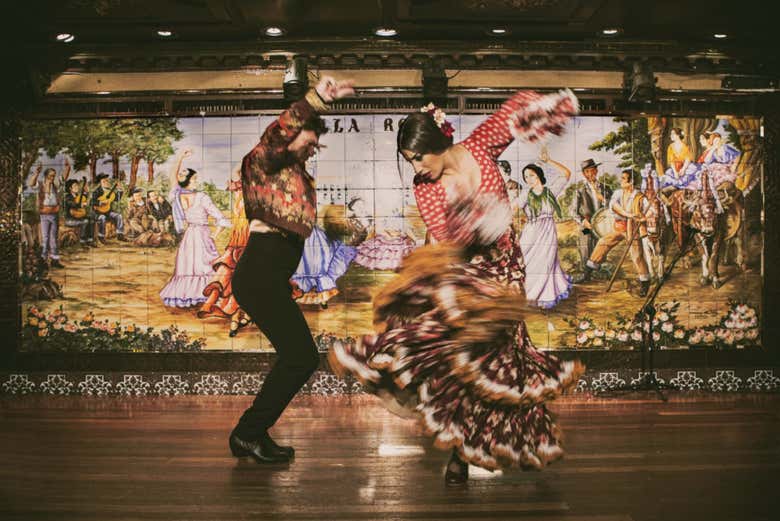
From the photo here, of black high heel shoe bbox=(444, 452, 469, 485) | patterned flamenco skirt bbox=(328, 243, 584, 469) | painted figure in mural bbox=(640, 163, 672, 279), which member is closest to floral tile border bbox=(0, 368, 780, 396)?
painted figure in mural bbox=(640, 163, 672, 279)

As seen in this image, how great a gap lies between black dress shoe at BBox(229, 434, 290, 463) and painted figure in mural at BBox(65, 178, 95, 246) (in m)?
3.56

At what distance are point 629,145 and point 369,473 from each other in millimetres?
4217

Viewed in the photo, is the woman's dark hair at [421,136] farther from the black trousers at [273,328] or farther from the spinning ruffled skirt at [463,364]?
the black trousers at [273,328]

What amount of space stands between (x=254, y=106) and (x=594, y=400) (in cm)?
390

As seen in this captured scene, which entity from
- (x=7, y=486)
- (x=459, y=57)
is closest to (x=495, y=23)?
(x=459, y=57)

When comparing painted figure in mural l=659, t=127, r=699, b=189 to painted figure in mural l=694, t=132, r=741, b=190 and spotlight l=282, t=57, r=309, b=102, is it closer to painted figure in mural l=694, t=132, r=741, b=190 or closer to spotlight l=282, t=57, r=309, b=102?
painted figure in mural l=694, t=132, r=741, b=190

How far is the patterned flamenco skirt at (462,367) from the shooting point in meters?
2.38

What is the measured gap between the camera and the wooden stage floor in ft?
7.34

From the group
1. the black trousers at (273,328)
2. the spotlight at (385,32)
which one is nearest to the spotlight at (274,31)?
the spotlight at (385,32)

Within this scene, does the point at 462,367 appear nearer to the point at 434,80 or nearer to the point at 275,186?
the point at 275,186

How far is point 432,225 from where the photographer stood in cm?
263

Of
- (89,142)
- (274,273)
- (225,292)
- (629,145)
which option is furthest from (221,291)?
(629,145)

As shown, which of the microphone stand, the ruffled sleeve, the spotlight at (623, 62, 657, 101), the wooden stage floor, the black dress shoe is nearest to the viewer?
the wooden stage floor

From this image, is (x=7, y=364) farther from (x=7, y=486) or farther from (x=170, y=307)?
(x=7, y=486)
